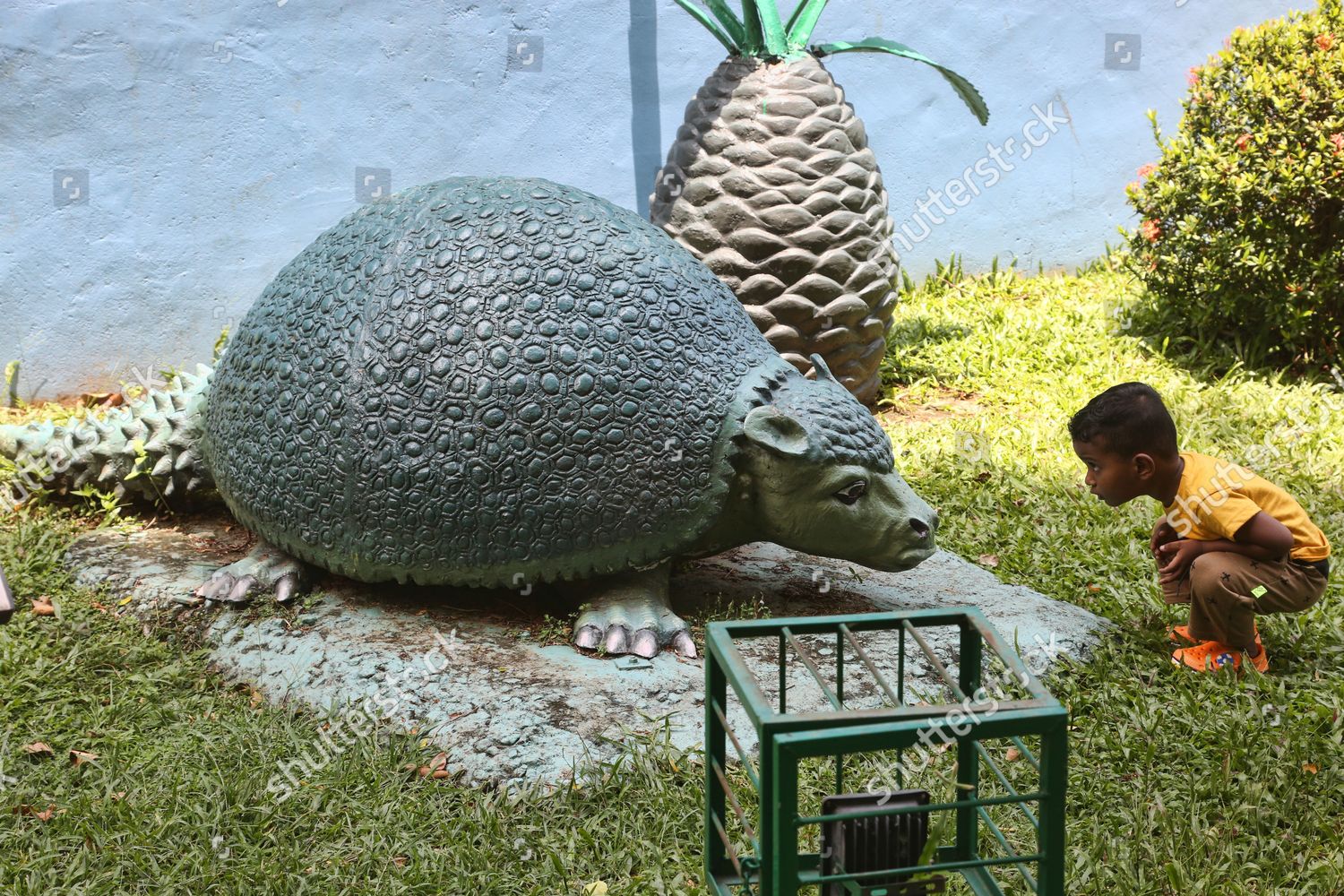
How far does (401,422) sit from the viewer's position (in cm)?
369

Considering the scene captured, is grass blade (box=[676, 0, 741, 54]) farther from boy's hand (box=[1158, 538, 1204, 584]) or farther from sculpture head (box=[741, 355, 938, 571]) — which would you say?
boy's hand (box=[1158, 538, 1204, 584])

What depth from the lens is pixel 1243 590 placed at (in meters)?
3.67

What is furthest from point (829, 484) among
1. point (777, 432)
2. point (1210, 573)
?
point (1210, 573)

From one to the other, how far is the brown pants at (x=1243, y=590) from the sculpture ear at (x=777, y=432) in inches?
46.0

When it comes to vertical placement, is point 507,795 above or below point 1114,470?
below

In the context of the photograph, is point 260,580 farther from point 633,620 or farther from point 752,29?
point 752,29

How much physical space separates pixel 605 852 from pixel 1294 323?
489 cm

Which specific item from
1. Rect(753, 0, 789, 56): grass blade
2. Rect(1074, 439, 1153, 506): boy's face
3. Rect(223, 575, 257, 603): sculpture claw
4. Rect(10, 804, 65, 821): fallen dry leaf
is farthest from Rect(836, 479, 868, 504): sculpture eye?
Rect(753, 0, 789, 56): grass blade

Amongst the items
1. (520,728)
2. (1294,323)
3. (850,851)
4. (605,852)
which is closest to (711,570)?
(520,728)

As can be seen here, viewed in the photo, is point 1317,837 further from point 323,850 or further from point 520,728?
point 323,850

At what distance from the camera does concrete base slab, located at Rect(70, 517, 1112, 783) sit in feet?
11.3

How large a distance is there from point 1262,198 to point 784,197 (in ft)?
7.96

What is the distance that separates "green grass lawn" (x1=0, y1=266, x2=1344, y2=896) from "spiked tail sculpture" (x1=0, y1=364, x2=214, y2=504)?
168mm

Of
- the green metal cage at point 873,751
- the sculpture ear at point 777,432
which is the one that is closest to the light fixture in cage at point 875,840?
the green metal cage at point 873,751
